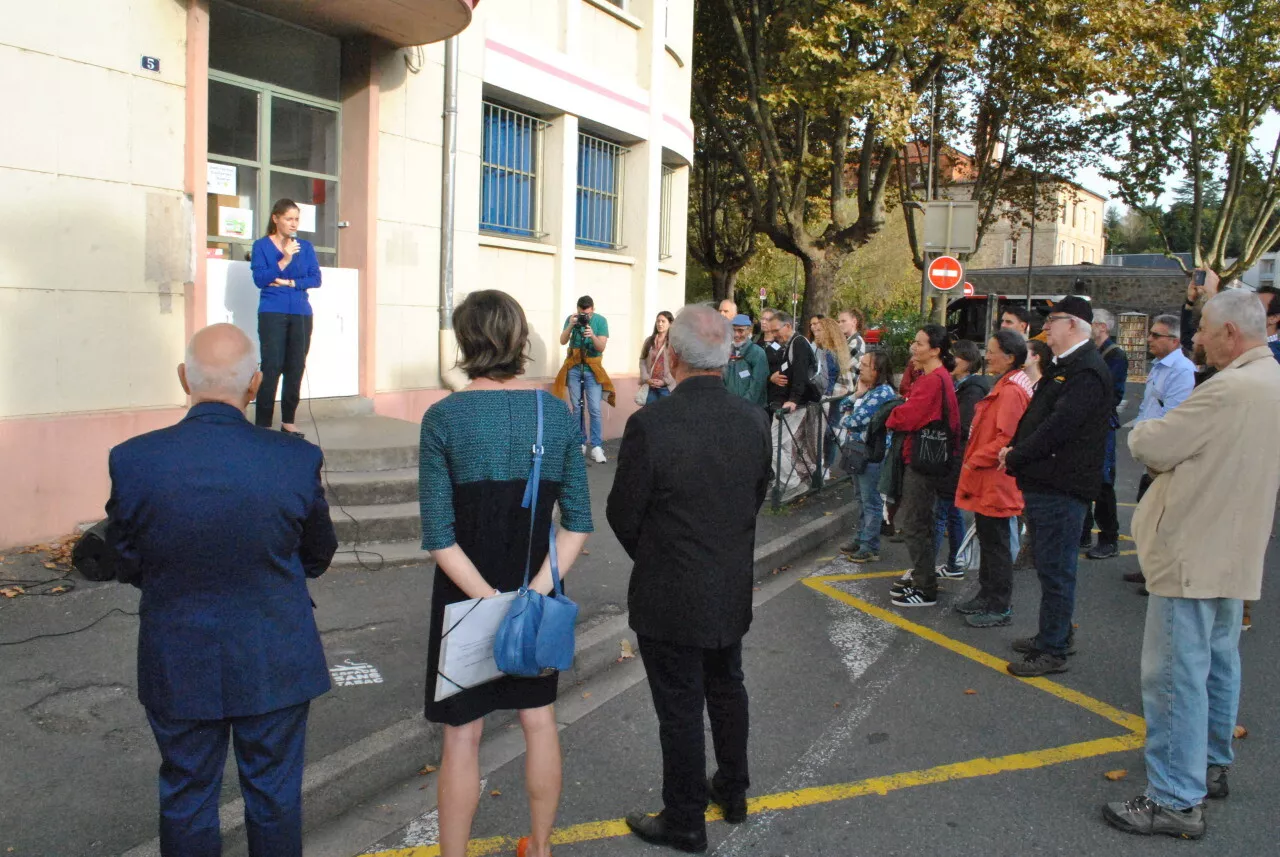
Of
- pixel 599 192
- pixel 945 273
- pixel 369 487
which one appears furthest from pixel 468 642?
pixel 945 273

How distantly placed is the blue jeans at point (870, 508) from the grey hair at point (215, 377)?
5989mm

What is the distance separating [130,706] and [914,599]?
15.3 feet

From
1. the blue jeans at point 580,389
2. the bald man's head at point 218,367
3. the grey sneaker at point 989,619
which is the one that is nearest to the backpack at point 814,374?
the blue jeans at point 580,389

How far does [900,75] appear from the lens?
19016 mm

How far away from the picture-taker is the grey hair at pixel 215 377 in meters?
2.73

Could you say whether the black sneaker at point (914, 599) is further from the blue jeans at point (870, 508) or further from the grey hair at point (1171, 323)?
the grey hair at point (1171, 323)

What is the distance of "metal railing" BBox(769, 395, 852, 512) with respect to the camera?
30.9 ft

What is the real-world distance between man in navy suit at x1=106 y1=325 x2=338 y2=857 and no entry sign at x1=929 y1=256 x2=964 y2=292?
15.0 meters

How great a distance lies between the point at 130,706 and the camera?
4574 millimetres

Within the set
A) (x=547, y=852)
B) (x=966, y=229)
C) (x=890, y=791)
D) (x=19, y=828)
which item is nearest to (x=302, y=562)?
(x=547, y=852)

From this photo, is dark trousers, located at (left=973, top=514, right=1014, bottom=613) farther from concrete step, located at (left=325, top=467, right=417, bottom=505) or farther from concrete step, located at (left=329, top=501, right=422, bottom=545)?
concrete step, located at (left=325, top=467, right=417, bottom=505)

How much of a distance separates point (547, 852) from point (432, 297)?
7586 millimetres

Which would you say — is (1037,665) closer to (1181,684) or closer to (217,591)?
(1181,684)

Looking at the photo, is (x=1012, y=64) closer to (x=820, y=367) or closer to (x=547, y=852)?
(x=820, y=367)
